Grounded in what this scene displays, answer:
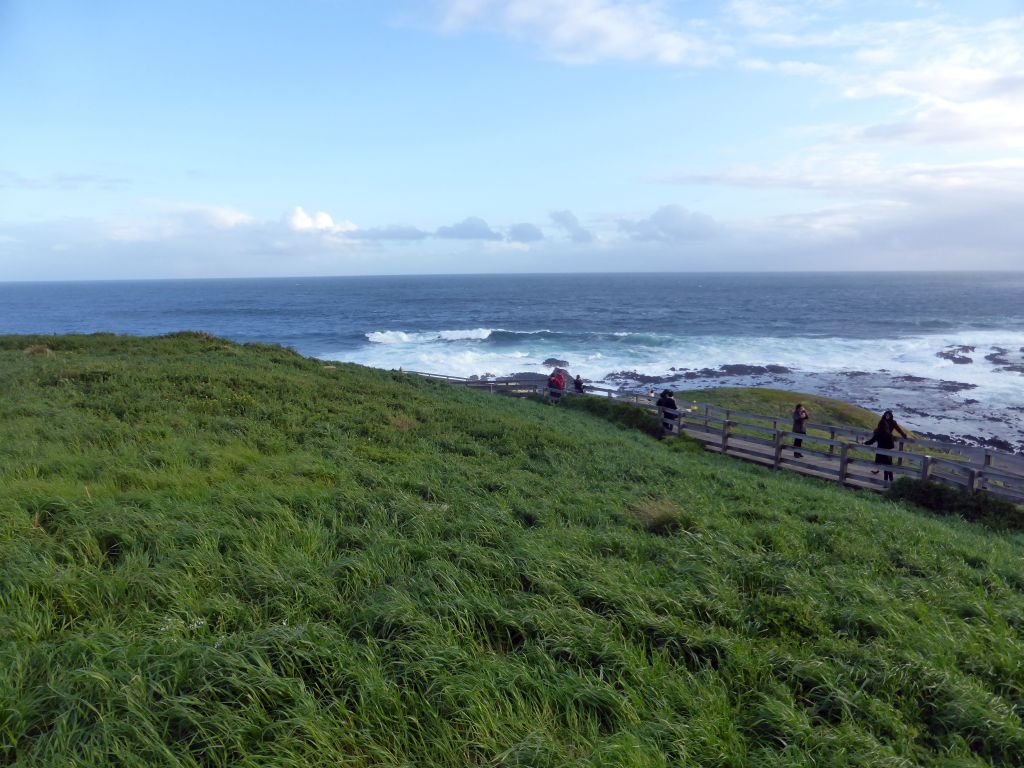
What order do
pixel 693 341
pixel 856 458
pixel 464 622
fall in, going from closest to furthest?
pixel 464 622 → pixel 856 458 → pixel 693 341

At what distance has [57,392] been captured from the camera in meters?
12.2

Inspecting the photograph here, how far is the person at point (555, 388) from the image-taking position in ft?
82.2

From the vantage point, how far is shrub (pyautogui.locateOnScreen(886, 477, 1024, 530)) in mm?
10938

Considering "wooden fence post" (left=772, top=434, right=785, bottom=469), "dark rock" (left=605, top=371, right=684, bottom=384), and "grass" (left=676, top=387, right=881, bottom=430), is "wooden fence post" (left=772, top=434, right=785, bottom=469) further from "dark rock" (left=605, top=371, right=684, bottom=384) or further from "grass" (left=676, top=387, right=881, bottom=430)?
"dark rock" (left=605, top=371, right=684, bottom=384)

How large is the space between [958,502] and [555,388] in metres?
15.7

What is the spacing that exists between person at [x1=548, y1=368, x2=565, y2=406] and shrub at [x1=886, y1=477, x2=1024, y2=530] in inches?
547

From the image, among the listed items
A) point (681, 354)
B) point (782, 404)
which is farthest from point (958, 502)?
point (681, 354)

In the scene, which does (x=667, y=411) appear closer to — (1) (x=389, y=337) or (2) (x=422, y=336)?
(1) (x=389, y=337)

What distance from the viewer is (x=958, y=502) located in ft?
38.0

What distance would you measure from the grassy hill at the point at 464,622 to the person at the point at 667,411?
9.99 m

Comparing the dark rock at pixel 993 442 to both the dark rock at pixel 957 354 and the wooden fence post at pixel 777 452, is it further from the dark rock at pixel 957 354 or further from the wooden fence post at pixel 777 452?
the dark rock at pixel 957 354

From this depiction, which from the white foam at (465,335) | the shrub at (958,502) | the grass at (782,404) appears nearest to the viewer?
the shrub at (958,502)

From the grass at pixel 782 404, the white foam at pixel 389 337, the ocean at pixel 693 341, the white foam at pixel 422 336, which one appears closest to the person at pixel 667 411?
the grass at pixel 782 404

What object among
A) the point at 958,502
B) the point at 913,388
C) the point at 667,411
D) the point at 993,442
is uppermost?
the point at 667,411
